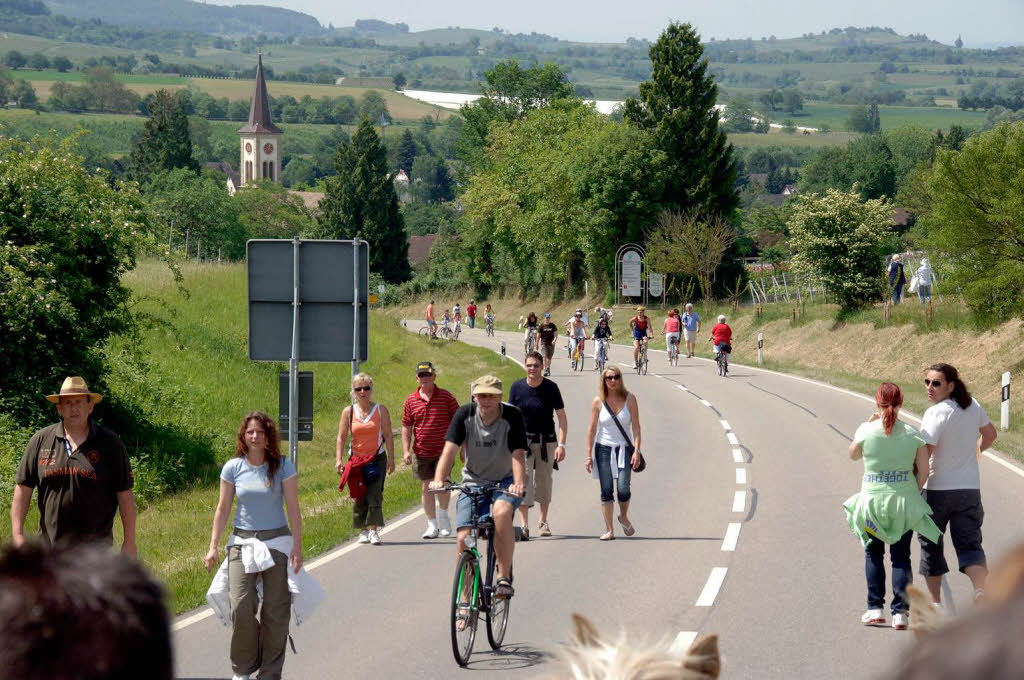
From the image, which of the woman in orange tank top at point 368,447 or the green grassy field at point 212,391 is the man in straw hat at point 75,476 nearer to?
the green grassy field at point 212,391

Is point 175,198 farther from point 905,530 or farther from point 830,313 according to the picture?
point 905,530

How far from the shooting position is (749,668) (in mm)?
8547

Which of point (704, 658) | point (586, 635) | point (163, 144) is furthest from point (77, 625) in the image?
point (163, 144)

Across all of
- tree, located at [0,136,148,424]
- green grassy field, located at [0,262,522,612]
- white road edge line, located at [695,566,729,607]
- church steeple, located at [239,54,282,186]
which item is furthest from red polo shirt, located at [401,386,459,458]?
church steeple, located at [239,54,282,186]

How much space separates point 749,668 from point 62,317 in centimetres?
1494

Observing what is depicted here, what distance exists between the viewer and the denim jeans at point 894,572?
9476 mm

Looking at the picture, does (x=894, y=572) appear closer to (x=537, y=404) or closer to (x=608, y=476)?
(x=608, y=476)

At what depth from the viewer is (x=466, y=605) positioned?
8883 millimetres

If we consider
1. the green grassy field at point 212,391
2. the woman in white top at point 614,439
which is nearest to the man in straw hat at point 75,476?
the green grassy field at point 212,391

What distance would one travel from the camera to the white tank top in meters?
13.3

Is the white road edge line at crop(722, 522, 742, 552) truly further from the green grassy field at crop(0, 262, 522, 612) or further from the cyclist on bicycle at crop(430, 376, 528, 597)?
the green grassy field at crop(0, 262, 522, 612)

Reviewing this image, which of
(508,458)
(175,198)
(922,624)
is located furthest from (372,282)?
(922,624)

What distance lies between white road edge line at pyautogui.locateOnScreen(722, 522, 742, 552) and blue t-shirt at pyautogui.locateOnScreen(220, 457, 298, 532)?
6018 mm

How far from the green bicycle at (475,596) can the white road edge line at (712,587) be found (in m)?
1.81
